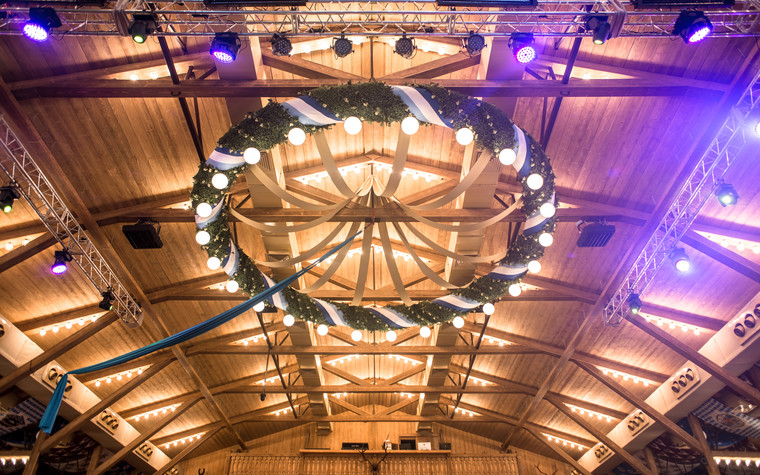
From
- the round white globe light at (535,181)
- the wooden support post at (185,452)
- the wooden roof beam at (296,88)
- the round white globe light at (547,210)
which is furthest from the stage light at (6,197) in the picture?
the wooden support post at (185,452)

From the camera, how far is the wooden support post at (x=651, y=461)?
10.8 metres

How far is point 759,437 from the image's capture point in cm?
946

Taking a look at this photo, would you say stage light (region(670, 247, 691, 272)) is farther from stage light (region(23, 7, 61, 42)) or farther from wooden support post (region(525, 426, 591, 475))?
wooden support post (region(525, 426, 591, 475))

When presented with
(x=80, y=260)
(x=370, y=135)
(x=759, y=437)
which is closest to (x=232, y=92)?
(x=370, y=135)

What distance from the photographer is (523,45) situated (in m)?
4.72

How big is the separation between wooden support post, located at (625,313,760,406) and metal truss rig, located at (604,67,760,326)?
689mm

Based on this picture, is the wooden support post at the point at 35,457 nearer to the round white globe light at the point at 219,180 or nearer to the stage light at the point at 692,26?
the round white globe light at the point at 219,180

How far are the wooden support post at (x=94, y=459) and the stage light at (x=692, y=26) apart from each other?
15.1m

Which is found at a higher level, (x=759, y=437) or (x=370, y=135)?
(x=370, y=135)

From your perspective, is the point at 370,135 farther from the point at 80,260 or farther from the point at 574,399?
the point at 574,399

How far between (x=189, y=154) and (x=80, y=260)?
2.59 metres

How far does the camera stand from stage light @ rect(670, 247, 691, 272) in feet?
20.2

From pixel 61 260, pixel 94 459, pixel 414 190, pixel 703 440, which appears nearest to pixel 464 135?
pixel 414 190

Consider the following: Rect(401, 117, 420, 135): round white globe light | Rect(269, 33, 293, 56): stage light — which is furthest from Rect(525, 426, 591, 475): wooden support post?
Rect(269, 33, 293, 56): stage light
